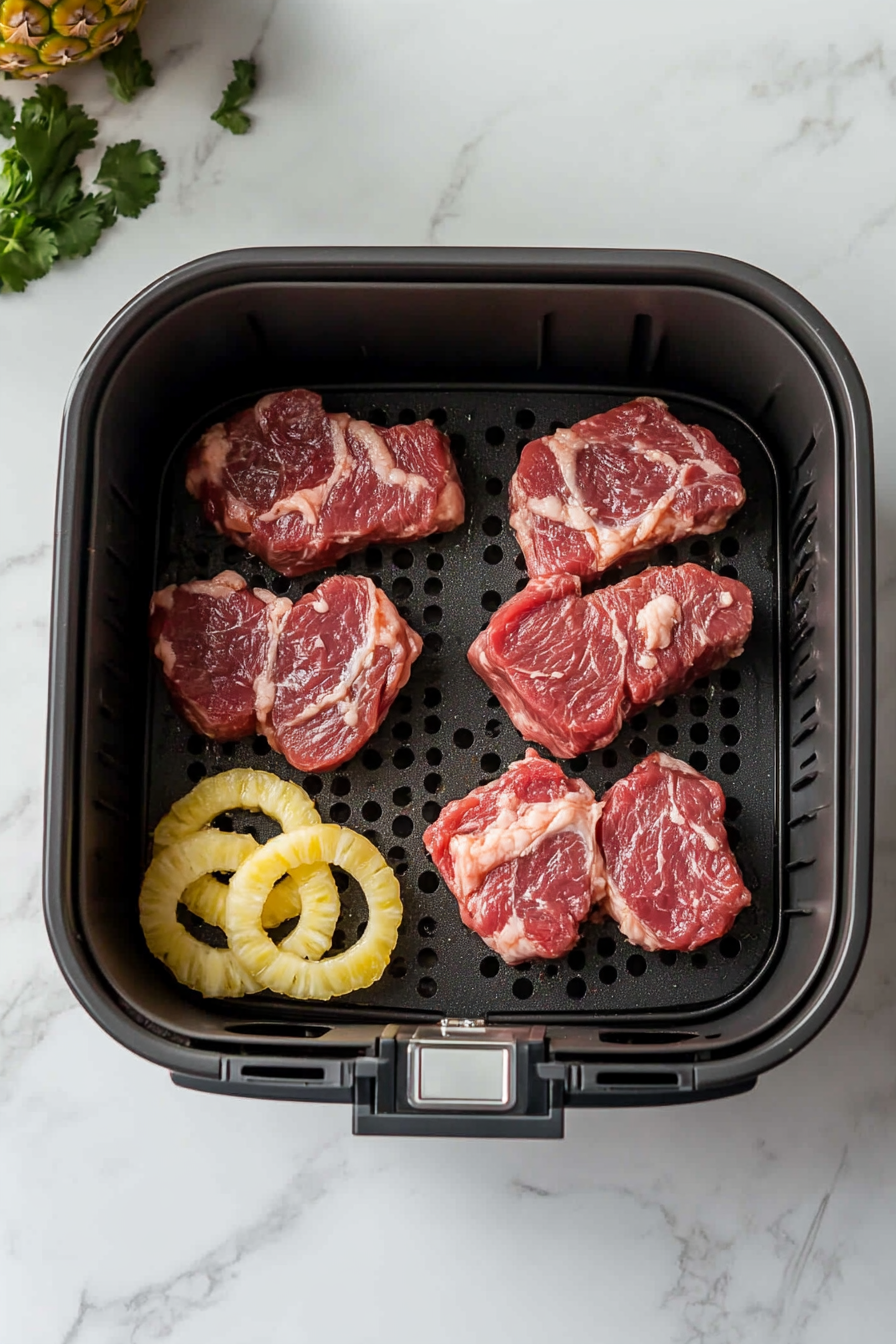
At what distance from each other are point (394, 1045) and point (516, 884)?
0.34 metres

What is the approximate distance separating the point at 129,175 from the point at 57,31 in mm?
215

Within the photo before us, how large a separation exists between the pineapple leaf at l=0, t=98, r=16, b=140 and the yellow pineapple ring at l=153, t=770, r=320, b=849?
1.02 m

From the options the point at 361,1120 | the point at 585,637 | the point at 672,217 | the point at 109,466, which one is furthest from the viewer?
the point at 672,217

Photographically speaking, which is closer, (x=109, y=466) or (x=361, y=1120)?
(x=361, y=1120)

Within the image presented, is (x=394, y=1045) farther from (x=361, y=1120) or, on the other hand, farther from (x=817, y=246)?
(x=817, y=246)

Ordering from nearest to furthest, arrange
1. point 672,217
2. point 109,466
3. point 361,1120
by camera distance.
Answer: point 361,1120 → point 109,466 → point 672,217

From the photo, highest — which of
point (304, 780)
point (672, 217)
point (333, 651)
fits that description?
point (672, 217)

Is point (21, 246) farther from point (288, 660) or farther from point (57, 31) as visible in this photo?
point (288, 660)

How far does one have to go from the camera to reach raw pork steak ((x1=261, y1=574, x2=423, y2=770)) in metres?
1.65

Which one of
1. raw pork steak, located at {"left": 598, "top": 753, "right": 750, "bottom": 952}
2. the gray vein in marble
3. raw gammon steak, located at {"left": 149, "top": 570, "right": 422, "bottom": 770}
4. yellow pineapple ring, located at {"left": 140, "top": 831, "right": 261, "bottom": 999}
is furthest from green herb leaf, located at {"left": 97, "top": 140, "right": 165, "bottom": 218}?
the gray vein in marble

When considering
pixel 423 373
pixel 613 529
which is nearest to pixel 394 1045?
pixel 613 529

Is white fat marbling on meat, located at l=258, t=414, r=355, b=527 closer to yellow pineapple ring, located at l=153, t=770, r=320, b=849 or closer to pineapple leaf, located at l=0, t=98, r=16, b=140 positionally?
yellow pineapple ring, located at l=153, t=770, r=320, b=849

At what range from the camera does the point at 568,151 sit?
1.81 m

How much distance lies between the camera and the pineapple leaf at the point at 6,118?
1792mm
